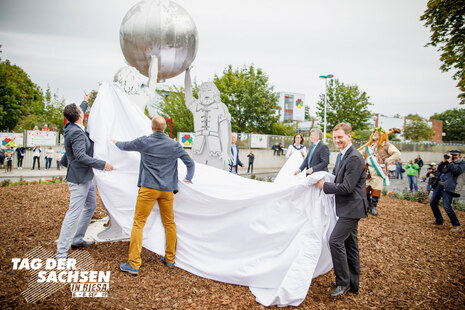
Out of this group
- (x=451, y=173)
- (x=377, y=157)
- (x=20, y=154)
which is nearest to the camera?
(x=451, y=173)

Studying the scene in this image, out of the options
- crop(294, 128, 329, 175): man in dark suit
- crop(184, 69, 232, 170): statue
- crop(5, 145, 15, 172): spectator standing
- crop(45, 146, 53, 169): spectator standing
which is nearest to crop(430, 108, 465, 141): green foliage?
crop(294, 128, 329, 175): man in dark suit

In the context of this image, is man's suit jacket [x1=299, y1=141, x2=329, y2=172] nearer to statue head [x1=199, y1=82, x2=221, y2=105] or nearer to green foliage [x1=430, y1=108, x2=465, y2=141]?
statue head [x1=199, y1=82, x2=221, y2=105]

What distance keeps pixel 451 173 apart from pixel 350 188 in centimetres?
516

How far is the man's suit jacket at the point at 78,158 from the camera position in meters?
3.97

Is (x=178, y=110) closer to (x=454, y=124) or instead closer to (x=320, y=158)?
(x=320, y=158)

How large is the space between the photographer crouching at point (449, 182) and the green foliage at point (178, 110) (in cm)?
1964

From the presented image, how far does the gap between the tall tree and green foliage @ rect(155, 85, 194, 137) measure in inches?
680

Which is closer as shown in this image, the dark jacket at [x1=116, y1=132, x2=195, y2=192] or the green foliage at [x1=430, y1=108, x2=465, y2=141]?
the dark jacket at [x1=116, y1=132, x2=195, y2=192]

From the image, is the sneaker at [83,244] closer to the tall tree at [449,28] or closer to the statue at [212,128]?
the statue at [212,128]

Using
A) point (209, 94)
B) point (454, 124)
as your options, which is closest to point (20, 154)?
point (209, 94)

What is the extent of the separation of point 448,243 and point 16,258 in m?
8.05

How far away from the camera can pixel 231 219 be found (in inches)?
155

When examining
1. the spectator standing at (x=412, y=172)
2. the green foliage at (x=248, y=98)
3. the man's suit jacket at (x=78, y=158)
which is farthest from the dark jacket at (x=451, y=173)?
the green foliage at (x=248, y=98)

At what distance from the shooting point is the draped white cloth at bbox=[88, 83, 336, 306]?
11.6ft
